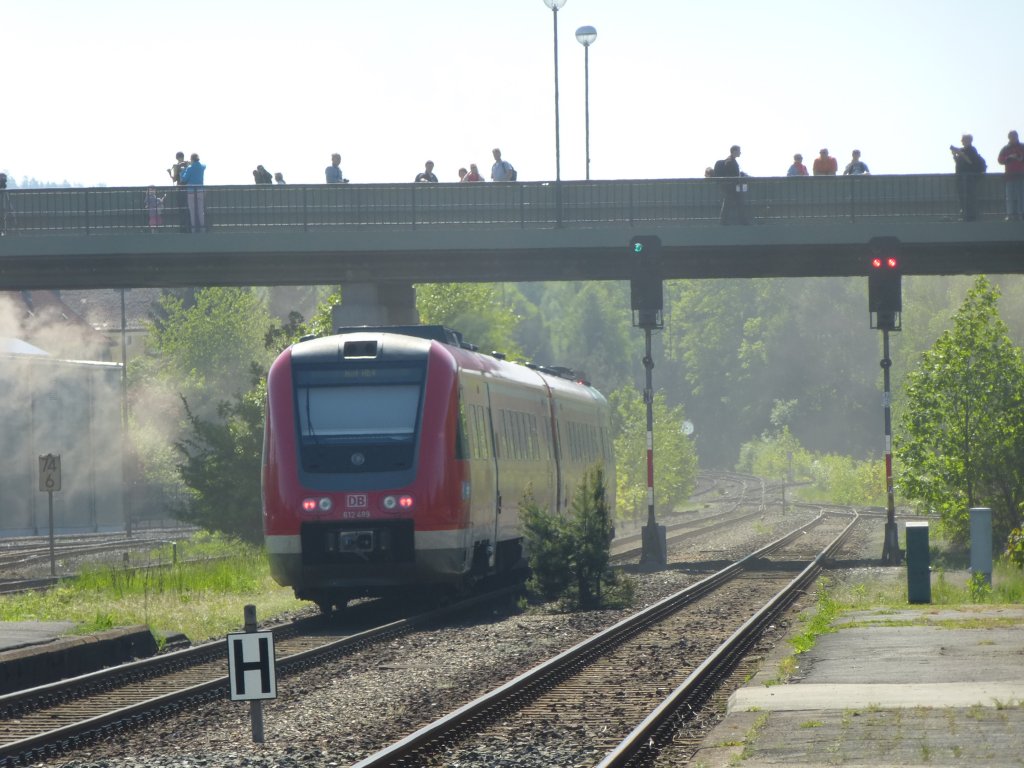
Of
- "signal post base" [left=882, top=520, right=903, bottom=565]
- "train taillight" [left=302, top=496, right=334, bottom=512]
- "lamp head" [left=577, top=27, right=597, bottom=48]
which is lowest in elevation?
"signal post base" [left=882, top=520, right=903, bottom=565]

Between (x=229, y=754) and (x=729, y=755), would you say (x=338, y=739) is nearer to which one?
(x=229, y=754)

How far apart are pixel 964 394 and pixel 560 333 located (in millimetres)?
130492

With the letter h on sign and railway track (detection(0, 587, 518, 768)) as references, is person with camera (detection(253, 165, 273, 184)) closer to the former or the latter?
railway track (detection(0, 587, 518, 768))

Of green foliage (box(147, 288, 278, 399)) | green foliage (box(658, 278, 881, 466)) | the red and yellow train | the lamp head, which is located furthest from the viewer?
green foliage (box(658, 278, 881, 466))

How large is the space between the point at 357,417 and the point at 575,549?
3.76m

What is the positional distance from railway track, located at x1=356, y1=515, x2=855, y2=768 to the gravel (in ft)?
1.06

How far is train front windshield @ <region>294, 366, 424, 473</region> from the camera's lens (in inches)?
798

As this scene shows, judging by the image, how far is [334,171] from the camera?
33219 mm

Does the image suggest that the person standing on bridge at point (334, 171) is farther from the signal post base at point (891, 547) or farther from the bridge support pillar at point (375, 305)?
the signal post base at point (891, 547)

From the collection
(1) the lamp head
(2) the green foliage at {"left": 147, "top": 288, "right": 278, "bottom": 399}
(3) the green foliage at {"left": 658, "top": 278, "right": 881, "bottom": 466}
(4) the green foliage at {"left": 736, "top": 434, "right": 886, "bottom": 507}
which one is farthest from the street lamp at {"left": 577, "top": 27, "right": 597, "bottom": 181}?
(3) the green foliage at {"left": 658, "top": 278, "right": 881, "bottom": 466}

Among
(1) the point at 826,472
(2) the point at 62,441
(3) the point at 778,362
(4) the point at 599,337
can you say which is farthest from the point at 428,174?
(4) the point at 599,337

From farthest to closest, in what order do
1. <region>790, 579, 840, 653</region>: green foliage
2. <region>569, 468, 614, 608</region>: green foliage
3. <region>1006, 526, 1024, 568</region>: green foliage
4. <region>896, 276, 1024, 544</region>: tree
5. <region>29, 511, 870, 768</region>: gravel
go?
<region>896, 276, 1024, 544</region>: tree, <region>569, 468, 614, 608</region>: green foliage, <region>1006, 526, 1024, 568</region>: green foliage, <region>790, 579, 840, 653</region>: green foliage, <region>29, 511, 870, 768</region>: gravel

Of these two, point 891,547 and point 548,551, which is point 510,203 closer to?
point 891,547

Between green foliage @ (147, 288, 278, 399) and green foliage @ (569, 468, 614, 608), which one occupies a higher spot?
green foliage @ (147, 288, 278, 399)
